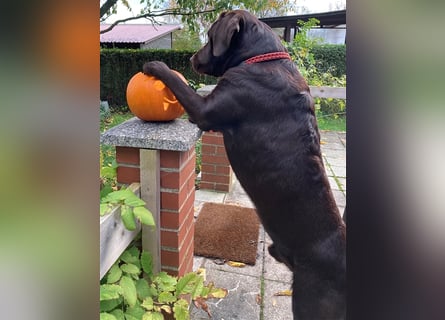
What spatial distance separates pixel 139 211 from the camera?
1.35 metres

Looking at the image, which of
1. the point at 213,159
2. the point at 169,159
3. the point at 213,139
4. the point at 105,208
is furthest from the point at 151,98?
the point at 213,159

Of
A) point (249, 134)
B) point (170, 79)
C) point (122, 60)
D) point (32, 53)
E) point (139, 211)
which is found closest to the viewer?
point (32, 53)

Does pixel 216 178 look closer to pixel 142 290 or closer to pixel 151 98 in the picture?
pixel 142 290

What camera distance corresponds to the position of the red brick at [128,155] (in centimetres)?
164

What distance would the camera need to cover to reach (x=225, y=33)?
3.31 feet

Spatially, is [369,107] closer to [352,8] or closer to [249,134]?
[352,8]

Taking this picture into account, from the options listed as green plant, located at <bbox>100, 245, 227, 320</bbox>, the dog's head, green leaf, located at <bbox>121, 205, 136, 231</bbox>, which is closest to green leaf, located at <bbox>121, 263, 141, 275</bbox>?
green plant, located at <bbox>100, 245, 227, 320</bbox>

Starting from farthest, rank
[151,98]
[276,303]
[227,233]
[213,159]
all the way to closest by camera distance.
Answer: [213,159], [227,233], [276,303], [151,98]

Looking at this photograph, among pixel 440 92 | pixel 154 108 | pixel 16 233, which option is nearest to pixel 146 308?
pixel 154 108

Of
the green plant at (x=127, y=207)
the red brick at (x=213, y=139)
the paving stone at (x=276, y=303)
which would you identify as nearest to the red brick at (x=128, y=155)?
the green plant at (x=127, y=207)

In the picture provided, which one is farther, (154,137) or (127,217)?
(154,137)

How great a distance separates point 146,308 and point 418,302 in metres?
1.30

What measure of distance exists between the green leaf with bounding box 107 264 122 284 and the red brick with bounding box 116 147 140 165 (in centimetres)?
48

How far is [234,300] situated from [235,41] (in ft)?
5.31
